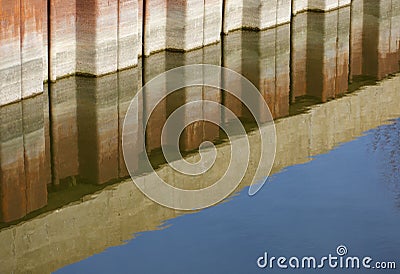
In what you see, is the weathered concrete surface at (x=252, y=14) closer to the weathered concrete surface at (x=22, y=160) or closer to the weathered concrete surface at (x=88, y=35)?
the weathered concrete surface at (x=88, y=35)

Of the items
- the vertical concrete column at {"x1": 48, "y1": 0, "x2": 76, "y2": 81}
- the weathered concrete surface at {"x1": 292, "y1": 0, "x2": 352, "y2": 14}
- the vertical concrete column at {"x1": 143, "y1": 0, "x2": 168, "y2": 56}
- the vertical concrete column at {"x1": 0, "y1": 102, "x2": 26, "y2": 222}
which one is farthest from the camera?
the weathered concrete surface at {"x1": 292, "y1": 0, "x2": 352, "y2": 14}

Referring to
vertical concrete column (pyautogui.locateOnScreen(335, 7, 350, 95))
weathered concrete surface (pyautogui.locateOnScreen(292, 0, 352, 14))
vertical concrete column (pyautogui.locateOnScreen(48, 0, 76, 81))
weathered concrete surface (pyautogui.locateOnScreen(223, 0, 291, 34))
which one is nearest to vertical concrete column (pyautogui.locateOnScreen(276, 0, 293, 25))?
weathered concrete surface (pyautogui.locateOnScreen(223, 0, 291, 34))

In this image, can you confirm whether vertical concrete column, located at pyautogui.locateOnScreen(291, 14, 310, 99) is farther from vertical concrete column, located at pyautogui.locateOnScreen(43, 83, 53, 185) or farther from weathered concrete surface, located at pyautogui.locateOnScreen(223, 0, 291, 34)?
vertical concrete column, located at pyautogui.locateOnScreen(43, 83, 53, 185)

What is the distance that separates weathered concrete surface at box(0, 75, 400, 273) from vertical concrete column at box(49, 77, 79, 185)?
1.41 metres

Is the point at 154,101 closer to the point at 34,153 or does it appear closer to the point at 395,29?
the point at 34,153

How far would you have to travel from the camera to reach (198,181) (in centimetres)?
1962

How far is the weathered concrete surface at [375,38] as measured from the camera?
95.1 feet

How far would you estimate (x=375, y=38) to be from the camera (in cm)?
3138

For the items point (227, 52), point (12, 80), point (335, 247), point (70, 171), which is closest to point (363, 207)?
point (335, 247)

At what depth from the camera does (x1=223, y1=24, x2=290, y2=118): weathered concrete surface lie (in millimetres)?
24938

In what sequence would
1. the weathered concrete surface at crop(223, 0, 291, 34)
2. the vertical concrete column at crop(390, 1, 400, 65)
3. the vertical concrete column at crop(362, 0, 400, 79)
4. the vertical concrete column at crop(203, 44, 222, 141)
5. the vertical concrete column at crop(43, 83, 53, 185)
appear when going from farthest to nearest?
the vertical concrete column at crop(390, 1, 400, 65)
the weathered concrete surface at crop(223, 0, 291, 34)
the vertical concrete column at crop(362, 0, 400, 79)
the vertical concrete column at crop(203, 44, 222, 141)
the vertical concrete column at crop(43, 83, 53, 185)

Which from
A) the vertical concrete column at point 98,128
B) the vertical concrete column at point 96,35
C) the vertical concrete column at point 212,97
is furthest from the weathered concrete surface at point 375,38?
the vertical concrete column at point 98,128

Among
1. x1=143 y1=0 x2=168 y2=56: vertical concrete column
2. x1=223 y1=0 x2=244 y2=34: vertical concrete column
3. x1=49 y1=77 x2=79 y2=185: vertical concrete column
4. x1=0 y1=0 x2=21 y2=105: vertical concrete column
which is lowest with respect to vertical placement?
x1=49 y1=77 x2=79 y2=185: vertical concrete column

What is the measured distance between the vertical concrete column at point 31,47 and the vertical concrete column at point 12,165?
0.51 m
